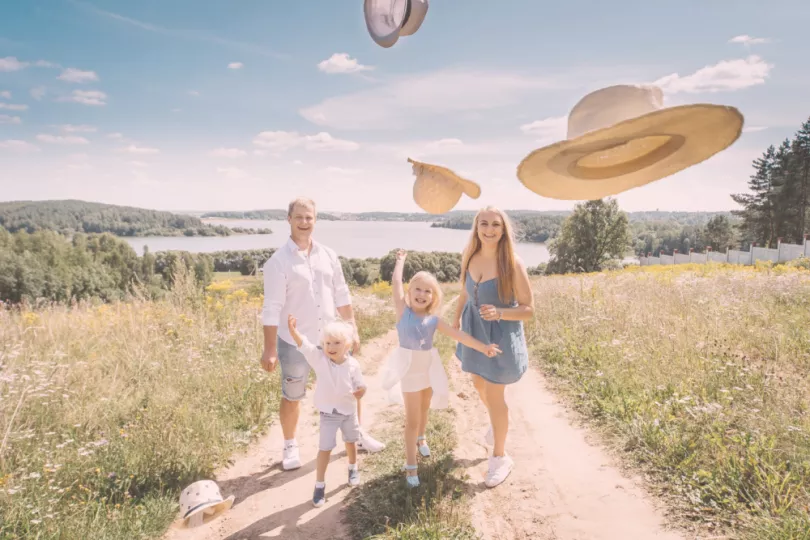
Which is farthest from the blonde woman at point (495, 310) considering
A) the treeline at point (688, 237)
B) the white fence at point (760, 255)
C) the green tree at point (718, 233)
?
the green tree at point (718, 233)

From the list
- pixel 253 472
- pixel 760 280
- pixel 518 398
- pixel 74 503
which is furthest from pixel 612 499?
pixel 760 280

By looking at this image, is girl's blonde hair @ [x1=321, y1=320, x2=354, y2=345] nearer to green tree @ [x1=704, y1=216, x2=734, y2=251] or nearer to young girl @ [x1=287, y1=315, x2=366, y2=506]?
young girl @ [x1=287, y1=315, x2=366, y2=506]

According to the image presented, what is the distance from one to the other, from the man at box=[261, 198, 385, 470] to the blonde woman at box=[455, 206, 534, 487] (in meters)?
1.10

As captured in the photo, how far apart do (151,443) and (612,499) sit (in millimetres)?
3915

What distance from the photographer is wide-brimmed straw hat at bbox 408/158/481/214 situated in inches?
97.7

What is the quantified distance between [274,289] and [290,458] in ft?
5.47

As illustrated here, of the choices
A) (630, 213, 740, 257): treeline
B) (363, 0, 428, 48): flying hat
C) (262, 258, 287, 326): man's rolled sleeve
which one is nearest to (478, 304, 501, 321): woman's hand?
(262, 258, 287, 326): man's rolled sleeve

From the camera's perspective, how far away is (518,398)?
553 centimetres

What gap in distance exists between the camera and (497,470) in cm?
363

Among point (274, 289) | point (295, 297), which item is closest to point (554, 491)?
point (295, 297)

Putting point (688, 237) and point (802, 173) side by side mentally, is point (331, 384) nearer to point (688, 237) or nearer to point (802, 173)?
point (802, 173)

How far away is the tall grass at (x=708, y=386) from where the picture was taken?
→ 3.02m

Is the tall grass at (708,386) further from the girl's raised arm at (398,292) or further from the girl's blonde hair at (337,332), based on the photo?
the girl's blonde hair at (337,332)

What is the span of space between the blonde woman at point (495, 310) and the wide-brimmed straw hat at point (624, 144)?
127 cm
